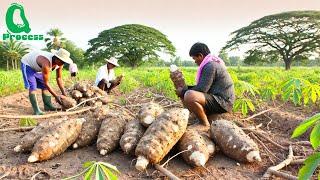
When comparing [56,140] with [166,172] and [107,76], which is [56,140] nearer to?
[166,172]

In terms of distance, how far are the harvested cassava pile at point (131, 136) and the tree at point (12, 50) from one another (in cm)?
3752

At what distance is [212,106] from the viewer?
11.1 ft

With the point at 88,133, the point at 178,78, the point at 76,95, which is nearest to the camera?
the point at 88,133

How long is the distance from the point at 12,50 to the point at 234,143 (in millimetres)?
38922

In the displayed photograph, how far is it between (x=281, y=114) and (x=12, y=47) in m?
38.3

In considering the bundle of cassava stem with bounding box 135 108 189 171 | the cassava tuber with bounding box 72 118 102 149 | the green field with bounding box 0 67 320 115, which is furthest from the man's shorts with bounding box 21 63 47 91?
the bundle of cassava stem with bounding box 135 108 189 171

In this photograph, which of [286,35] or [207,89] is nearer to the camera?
[207,89]

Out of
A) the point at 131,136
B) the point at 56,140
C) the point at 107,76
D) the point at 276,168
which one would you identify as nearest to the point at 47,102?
the point at 107,76

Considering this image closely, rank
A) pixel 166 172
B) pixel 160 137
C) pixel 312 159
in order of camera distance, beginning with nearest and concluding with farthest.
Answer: pixel 312 159 < pixel 166 172 < pixel 160 137

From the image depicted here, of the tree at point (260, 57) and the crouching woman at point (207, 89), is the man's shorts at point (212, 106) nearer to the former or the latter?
the crouching woman at point (207, 89)

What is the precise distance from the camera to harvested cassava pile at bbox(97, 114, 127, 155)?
2750 mm

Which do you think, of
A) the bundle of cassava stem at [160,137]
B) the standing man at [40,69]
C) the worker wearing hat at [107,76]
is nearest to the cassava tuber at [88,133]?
the bundle of cassava stem at [160,137]

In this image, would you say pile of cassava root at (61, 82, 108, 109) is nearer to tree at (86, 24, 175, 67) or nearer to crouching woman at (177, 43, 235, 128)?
crouching woman at (177, 43, 235, 128)

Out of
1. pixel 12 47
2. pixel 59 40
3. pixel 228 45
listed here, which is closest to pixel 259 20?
pixel 228 45
